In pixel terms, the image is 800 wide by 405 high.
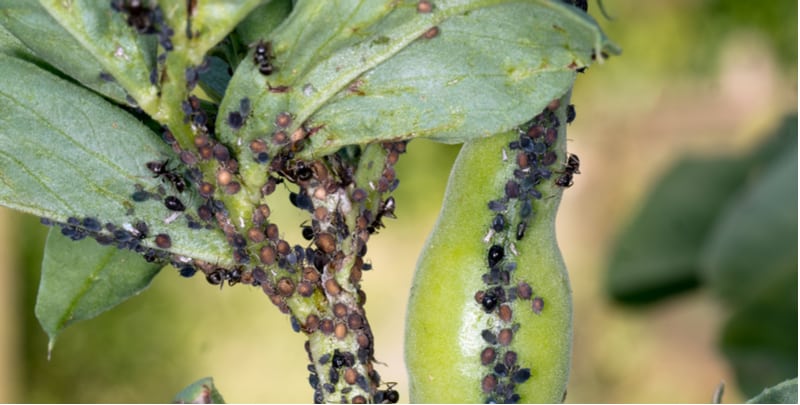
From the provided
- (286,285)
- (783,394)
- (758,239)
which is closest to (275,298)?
(286,285)

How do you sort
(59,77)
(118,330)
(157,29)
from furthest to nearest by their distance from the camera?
1. (118,330)
2. (59,77)
3. (157,29)

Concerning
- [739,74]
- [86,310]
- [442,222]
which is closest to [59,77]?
[86,310]

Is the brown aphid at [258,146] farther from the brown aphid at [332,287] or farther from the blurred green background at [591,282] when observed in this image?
the blurred green background at [591,282]

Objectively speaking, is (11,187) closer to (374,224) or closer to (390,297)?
(374,224)

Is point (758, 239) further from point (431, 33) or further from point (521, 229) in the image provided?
point (431, 33)

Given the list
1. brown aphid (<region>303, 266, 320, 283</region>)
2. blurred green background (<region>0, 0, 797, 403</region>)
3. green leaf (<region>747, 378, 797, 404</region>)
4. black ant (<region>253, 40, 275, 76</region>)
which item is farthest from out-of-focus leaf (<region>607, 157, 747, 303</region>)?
black ant (<region>253, 40, 275, 76</region>)

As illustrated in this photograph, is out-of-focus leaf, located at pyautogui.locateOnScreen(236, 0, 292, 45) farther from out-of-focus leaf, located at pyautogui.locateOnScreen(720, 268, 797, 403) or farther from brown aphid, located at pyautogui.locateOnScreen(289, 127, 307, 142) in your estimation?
out-of-focus leaf, located at pyautogui.locateOnScreen(720, 268, 797, 403)

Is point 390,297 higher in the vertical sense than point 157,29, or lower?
higher
